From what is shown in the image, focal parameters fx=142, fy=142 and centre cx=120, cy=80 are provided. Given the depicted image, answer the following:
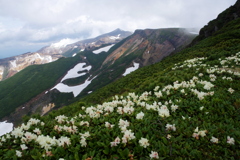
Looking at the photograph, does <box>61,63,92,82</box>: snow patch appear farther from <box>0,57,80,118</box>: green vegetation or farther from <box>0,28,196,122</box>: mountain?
<box>0,57,80,118</box>: green vegetation

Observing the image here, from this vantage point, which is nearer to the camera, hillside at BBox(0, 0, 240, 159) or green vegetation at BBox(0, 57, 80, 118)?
hillside at BBox(0, 0, 240, 159)

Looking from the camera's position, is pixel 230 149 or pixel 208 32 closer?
pixel 230 149

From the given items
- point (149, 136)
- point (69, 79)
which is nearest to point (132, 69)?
point (69, 79)

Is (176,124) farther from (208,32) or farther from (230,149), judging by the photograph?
→ (208,32)

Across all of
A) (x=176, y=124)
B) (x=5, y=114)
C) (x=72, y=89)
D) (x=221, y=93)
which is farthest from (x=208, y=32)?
(x=5, y=114)

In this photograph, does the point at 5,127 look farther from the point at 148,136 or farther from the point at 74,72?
the point at 148,136

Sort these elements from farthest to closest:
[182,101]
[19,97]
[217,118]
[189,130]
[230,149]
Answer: [19,97] < [182,101] < [217,118] < [189,130] < [230,149]

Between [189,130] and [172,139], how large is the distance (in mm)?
863

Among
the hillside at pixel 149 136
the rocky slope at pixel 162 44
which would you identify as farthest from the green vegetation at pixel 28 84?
the hillside at pixel 149 136

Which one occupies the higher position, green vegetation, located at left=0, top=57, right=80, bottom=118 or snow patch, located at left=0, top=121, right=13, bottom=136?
green vegetation, located at left=0, top=57, right=80, bottom=118

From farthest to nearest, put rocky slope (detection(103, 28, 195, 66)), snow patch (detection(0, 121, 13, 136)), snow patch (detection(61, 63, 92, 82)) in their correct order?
snow patch (detection(61, 63, 92, 82)), rocky slope (detection(103, 28, 195, 66)), snow patch (detection(0, 121, 13, 136))

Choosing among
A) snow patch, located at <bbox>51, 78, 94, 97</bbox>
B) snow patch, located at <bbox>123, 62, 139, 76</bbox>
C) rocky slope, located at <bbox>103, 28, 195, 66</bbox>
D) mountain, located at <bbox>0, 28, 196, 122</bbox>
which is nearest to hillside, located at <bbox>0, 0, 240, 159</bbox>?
mountain, located at <bbox>0, 28, 196, 122</bbox>

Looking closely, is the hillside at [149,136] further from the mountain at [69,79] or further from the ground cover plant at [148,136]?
the mountain at [69,79]

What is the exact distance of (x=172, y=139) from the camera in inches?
161
